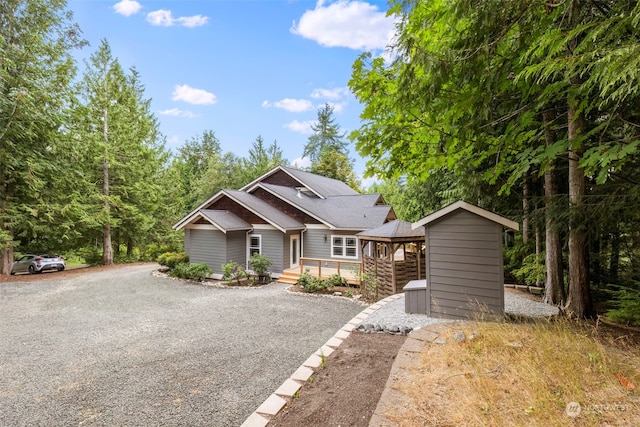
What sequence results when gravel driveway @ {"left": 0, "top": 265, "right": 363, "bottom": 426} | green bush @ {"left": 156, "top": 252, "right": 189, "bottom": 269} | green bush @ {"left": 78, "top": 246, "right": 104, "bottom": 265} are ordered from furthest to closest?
green bush @ {"left": 78, "top": 246, "right": 104, "bottom": 265} → green bush @ {"left": 156, "top": 252, "right": 189, "bottom": 269} → gravel driveway @ {"left": 0, "top": 265, "right": 363, "bottom": 426}

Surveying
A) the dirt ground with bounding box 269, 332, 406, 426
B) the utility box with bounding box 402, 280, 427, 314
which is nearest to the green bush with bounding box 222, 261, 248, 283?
the utility box with bounding box 402, 280, 427, 314

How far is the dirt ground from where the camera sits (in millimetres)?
2938

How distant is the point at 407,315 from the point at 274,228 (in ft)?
26.8

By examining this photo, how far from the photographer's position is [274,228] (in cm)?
1305

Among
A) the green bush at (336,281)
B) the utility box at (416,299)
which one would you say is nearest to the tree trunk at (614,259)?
the utility box at (416,299)

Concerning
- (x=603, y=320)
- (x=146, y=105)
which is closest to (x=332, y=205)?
(x=603, y=320)

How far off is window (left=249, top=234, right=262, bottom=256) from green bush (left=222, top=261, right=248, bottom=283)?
5.28 feet

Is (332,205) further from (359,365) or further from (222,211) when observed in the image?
(359,365)

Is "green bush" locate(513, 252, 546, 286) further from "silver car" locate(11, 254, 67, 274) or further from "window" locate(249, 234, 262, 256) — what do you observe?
"silver car" locate(11, 254, 67, 274)

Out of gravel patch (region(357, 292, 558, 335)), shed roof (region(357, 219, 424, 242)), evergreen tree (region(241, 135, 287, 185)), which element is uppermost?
evergreen tree (region(241, 135, 287, 185))

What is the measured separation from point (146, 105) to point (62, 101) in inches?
306

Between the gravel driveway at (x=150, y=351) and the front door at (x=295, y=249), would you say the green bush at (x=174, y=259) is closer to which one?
the gravel driveway at (x=150, y=351)

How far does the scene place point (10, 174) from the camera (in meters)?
12.5

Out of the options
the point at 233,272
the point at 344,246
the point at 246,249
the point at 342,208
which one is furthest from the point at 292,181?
the point at 233,272
